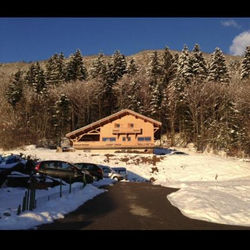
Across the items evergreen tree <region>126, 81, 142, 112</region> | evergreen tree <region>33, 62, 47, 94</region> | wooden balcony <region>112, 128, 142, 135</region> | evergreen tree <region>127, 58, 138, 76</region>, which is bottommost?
wooden balcony <region>112, 128, 142, 135</region>

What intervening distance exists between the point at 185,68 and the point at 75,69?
79.3ft

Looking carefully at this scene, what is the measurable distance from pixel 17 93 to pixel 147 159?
1535 inches

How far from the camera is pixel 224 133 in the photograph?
50.0 metres

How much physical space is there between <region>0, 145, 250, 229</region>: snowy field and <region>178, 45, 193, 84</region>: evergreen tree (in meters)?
26.3

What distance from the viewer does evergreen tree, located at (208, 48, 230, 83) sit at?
188ft

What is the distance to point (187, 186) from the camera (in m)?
20.9

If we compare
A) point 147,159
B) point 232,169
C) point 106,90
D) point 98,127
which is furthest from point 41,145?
point 232,169

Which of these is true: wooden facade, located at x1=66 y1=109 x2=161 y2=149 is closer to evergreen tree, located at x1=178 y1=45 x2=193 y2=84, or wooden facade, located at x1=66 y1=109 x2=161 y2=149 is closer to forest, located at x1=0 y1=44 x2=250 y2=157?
forest, located at x1=0 y1=44 x2=250 y2=157

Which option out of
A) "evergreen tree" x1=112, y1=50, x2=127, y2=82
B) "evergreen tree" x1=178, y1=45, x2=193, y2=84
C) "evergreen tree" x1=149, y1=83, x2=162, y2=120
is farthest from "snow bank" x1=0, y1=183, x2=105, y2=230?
"evergreen tree" x1=112, y1=50, x2=127, y2=82

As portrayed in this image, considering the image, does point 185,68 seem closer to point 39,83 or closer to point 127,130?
point 127,130

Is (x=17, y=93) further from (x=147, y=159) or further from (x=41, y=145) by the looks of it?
(x=147, y=159)

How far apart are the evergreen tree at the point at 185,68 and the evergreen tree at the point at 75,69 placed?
2090 cm
